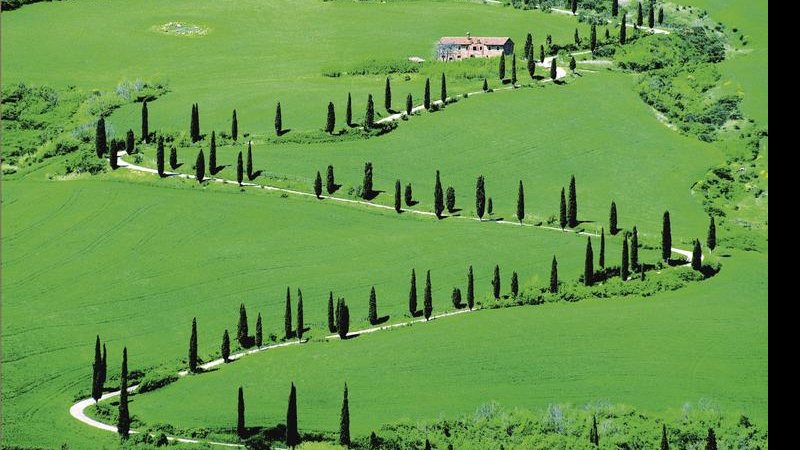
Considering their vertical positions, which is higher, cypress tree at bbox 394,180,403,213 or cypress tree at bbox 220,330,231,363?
cypress tree at bbox 394,180,403,213

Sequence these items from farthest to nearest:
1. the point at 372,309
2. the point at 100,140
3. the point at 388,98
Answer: the point at 388,98
the point at 100,140
the point at 372,309

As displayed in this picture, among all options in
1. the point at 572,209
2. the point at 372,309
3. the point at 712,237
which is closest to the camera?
the point at 372,309

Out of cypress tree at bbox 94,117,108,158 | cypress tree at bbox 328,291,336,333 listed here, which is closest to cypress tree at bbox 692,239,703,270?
cypress tree at bbox 328,291,336,333

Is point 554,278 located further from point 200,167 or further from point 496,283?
point 200,167

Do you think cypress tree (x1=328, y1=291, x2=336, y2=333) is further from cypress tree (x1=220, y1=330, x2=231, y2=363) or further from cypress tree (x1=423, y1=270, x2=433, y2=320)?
Result: cypress tree (x1=220, y1=330, x2=231, y2=363)

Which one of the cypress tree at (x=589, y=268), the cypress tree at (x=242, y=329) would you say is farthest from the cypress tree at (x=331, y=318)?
the cypress tree at (x=589, y=268)

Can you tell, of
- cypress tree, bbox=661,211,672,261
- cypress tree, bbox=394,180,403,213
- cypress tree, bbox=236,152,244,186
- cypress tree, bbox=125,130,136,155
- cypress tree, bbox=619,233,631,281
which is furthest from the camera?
cypress tree, bbox=125,130,136,155

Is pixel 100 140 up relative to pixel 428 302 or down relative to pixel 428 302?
up

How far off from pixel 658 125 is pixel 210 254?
65.3 m

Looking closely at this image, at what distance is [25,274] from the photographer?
118000 millimetres

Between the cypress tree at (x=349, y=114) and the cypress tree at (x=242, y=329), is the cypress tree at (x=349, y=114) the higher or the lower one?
the higher one

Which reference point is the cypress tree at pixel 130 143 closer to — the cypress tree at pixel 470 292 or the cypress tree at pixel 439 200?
the cypress tree at pixel 439 200

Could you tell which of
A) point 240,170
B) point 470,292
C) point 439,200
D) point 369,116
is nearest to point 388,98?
point 369,116

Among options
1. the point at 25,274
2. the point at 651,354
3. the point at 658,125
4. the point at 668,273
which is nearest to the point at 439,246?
the point at 668,273
